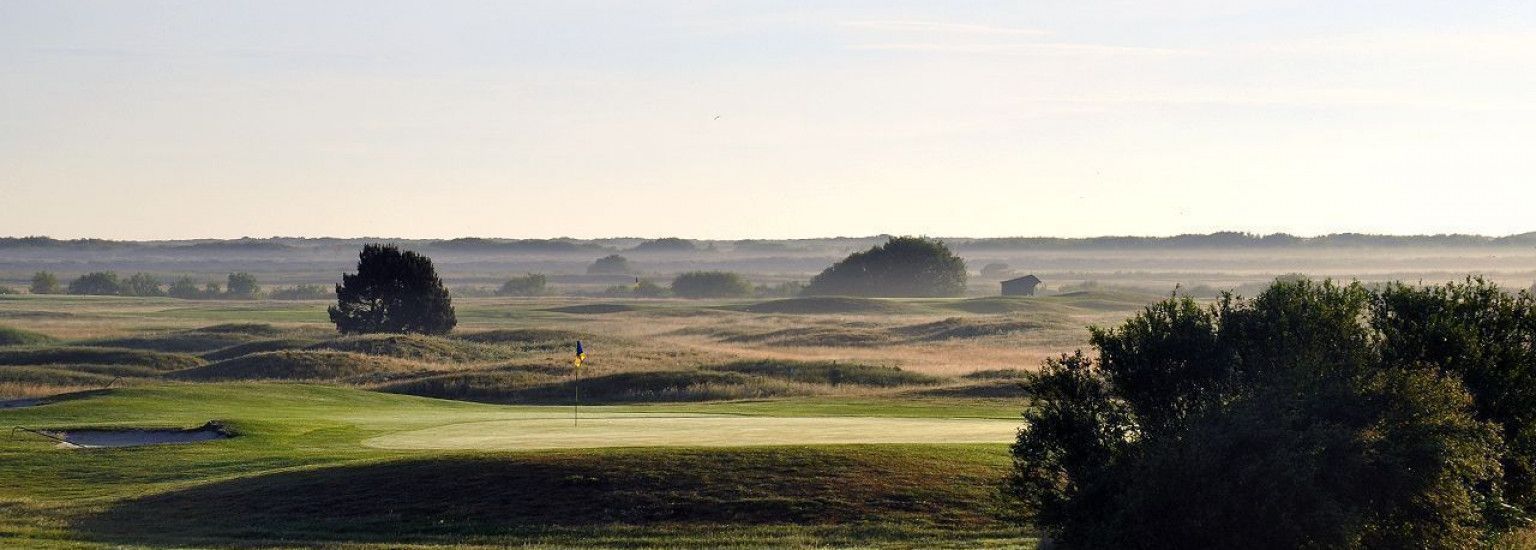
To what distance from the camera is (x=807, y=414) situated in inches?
1988

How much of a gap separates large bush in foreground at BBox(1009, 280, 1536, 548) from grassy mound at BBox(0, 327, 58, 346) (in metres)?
85.3

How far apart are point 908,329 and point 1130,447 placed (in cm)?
9664

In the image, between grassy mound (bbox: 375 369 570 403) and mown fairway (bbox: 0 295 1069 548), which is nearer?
mown fairway (bbox: 0 295 1069 548)

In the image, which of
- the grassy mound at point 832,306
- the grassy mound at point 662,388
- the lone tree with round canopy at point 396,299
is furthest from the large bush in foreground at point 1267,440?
the grassy mound at point 832,306

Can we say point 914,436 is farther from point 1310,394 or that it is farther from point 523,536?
point 1310,394

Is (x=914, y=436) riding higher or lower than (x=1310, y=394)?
lower

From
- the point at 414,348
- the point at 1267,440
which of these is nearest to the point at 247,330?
the point at 414,348

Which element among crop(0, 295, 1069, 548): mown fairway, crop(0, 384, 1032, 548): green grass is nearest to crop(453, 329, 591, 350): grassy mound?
crop(0, 295, 1069, 548): mown fairway

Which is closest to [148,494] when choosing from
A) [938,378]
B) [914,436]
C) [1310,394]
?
[914,436]

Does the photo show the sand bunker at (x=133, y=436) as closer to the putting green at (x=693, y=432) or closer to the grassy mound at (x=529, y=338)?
the putting green at (x=693, y=432)

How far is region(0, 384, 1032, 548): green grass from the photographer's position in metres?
28.6

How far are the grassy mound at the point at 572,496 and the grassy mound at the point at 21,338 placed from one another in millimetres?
72001

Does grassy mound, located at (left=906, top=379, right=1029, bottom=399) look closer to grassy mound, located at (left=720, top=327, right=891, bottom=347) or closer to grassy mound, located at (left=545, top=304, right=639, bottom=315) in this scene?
grassy mound, located at (left=720, top=327, right=891, bottom=347)

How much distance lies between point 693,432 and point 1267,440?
20.0 metres
